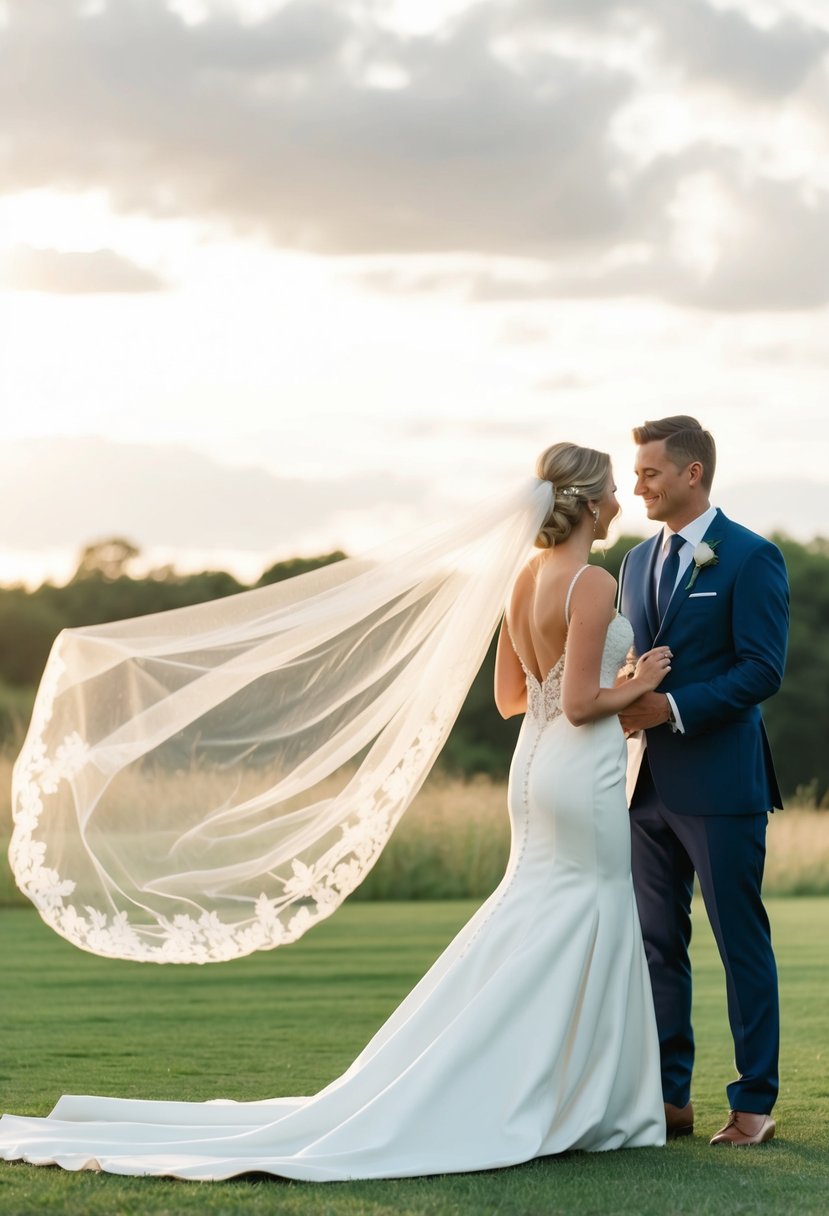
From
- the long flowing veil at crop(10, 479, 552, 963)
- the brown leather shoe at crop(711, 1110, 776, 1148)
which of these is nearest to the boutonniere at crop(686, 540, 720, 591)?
the long flowing veil at crop(10, 479, 552, 963)

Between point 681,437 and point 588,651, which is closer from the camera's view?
point 588,651

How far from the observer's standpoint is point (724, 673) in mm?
5211

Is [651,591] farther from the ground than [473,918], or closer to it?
farther from the ground

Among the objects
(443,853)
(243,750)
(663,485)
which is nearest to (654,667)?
(663,485)

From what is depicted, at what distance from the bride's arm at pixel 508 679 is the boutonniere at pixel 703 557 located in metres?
0.63

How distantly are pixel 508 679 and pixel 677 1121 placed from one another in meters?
1.58

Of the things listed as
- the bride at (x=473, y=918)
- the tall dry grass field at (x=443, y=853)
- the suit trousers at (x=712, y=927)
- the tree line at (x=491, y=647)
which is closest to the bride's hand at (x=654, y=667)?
the bride at (x=473, y=918)

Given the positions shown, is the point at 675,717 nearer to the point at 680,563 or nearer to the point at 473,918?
the point at 680,563

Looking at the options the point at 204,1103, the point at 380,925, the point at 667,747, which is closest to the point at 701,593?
the point at 667,747

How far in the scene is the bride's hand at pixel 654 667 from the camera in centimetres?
511

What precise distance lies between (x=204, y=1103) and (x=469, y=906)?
9085 millimetres

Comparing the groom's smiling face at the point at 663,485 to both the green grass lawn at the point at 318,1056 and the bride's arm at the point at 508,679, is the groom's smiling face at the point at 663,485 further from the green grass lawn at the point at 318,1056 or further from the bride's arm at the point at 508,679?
the green grass lawn at the point at 318,1056

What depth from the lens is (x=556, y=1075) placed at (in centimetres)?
481

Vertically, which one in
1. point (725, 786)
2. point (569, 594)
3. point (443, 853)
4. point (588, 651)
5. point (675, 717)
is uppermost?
point (569, 594)
